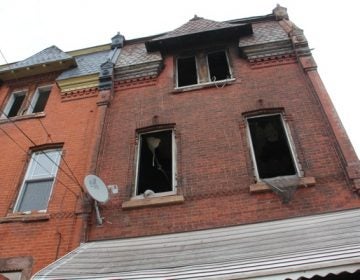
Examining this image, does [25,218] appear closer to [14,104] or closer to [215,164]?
[215,164]

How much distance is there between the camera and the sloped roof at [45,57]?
11906mm

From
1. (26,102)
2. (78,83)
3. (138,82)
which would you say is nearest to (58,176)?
(78,83)

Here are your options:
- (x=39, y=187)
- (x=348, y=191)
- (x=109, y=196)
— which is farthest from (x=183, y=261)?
(x=39, y=187)

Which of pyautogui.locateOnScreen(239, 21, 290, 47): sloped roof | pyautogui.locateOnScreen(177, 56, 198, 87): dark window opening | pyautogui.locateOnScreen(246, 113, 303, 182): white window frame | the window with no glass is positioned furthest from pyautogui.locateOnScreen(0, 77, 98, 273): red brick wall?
pyautogui.locateOnScreen(239, 21, 290, 47): sloped roof

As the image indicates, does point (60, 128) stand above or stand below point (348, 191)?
above

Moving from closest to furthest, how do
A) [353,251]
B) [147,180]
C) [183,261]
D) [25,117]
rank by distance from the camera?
[353,251], [183,261], [147,180], [25,117]

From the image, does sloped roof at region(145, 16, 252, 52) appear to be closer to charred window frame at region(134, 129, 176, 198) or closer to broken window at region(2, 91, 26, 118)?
charred window frame at region(134, 129, 176, 198)

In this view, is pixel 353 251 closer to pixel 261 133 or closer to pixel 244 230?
pixel 244 230

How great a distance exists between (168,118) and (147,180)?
1800 mm

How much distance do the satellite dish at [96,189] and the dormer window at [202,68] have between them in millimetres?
4355

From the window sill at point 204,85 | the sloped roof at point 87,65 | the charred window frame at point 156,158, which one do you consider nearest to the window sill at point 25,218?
the charred window frame at point 156,158

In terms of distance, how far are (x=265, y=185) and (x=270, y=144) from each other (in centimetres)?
216

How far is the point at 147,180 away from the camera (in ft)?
27.9

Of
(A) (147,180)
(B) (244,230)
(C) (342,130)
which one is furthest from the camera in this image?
(A) (147,180)
